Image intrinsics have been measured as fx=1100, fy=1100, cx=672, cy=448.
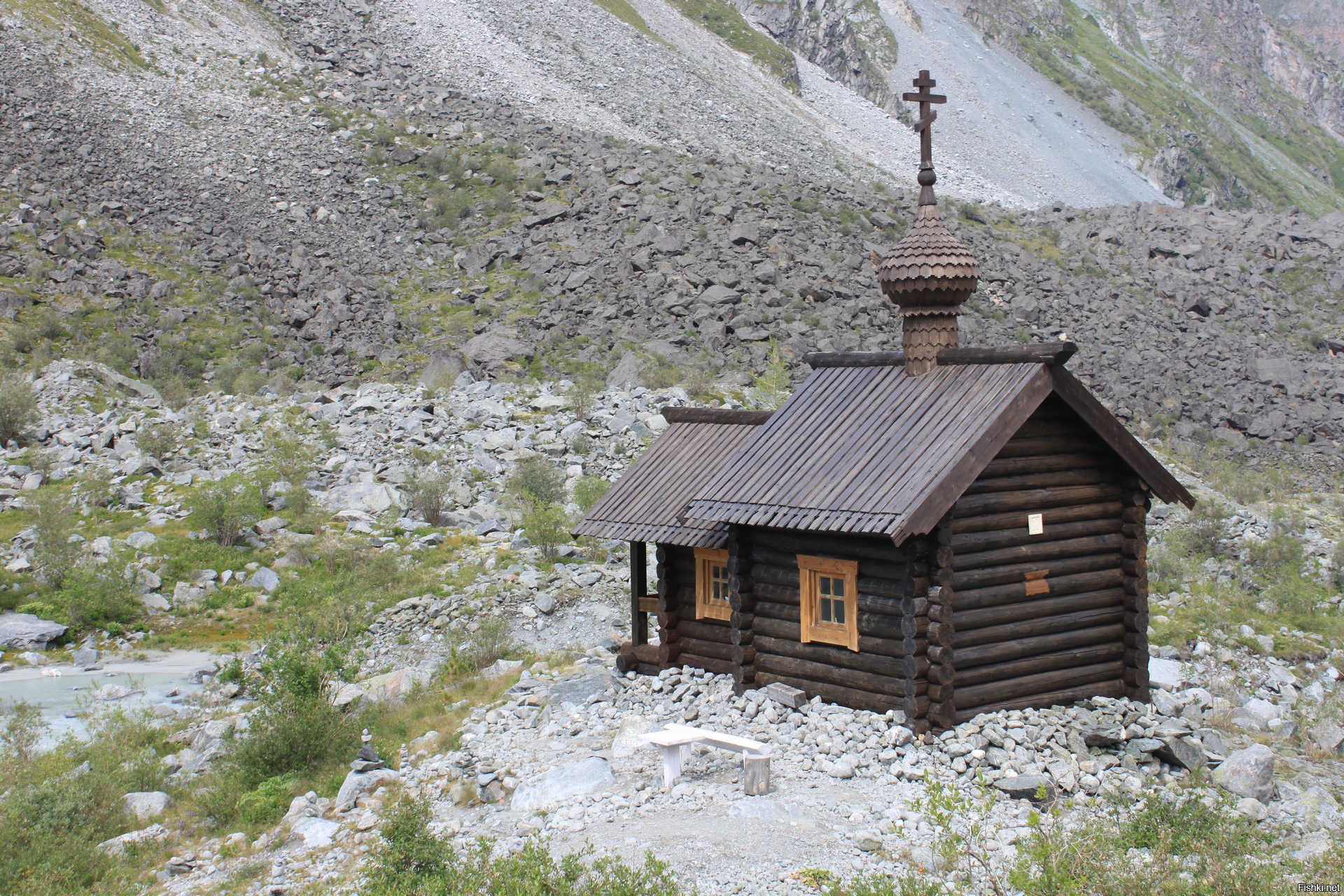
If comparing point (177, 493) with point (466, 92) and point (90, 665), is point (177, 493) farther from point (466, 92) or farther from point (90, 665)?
point (466, 92)

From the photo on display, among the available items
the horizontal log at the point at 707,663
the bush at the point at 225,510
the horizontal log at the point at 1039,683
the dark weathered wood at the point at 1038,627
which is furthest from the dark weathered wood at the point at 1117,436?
the bush at the point at 225,510

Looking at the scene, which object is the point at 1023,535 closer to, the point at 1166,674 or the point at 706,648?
the point at 706,648

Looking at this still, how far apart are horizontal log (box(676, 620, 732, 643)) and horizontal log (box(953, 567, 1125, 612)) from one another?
297 centimetres

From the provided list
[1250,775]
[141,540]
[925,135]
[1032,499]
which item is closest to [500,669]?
[1032,499]

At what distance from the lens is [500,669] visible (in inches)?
579

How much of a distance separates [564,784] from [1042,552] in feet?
16.6

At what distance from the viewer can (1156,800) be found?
8328 millimetres

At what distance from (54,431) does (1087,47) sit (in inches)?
3723

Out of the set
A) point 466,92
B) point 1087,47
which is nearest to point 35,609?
point 466,92

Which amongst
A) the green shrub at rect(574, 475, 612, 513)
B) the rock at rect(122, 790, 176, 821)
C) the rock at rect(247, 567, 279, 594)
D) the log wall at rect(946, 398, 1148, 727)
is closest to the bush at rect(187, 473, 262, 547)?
the rock at rect(247, 567, 279, 594)

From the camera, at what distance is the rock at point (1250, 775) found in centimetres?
962

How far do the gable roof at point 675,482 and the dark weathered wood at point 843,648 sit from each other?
39.6 inches

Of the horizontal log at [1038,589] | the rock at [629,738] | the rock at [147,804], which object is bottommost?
the rock at [147,804]

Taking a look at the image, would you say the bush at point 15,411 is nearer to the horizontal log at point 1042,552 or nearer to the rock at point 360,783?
the rock at point 360,783
